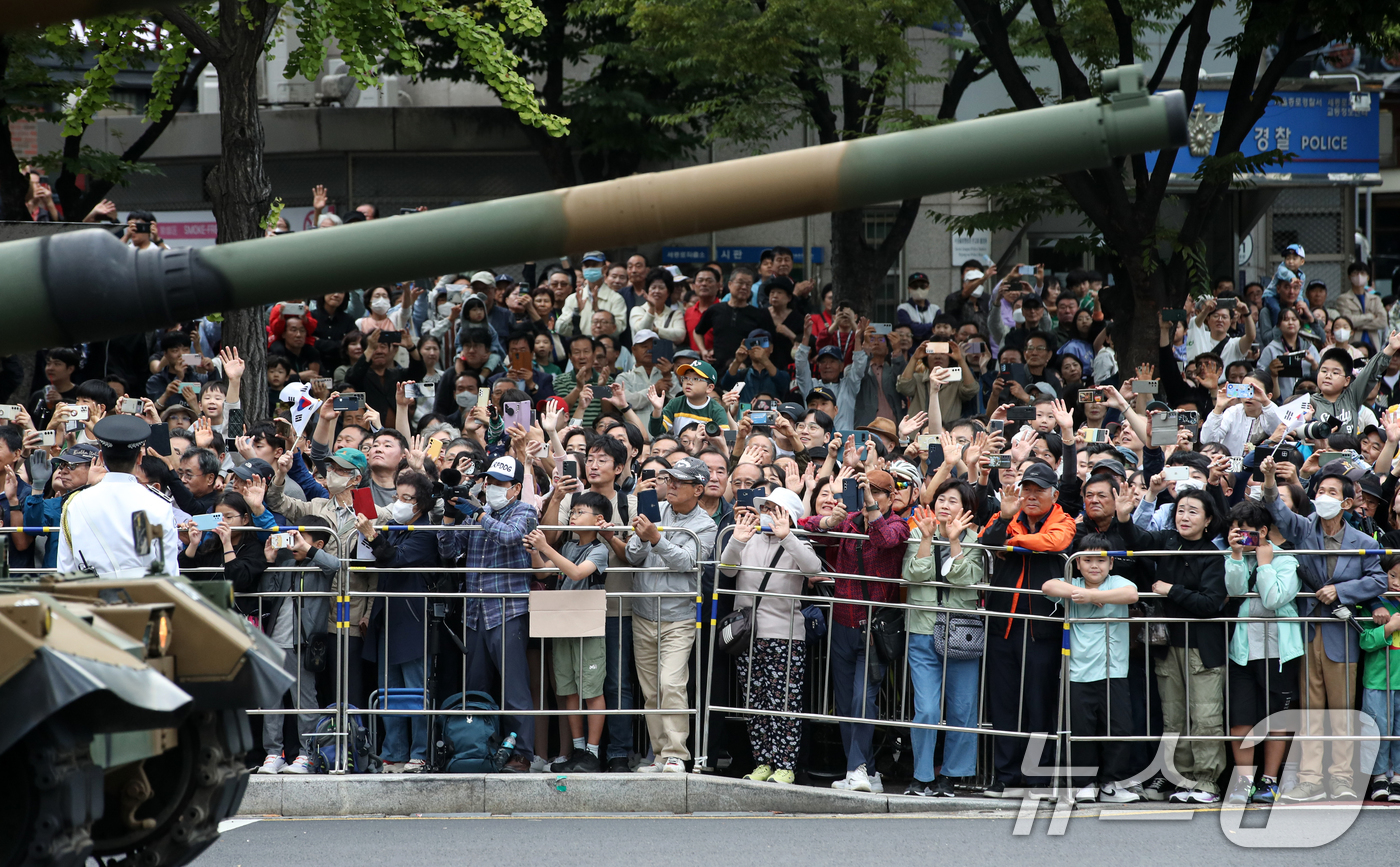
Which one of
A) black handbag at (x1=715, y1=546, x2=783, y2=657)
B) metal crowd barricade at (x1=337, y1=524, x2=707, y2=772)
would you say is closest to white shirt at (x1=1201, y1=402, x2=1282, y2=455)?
black handbag at (x1=715, y1=546, x2=783, y2=657)

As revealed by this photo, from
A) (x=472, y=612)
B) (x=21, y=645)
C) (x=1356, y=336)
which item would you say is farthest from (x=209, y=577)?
(x=1356, y=336)

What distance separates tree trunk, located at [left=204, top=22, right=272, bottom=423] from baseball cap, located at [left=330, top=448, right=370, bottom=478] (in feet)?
9.21

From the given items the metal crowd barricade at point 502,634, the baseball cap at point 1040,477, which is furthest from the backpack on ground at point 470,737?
the baseball cap at point 1040,477

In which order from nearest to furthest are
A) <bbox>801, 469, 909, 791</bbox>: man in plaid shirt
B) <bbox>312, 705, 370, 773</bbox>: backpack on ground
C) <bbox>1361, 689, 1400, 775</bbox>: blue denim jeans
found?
<bbox>1361, 689, 1400, 775</bbox>: blue denim jeans → <bbox>801, 469, 909, 791</bbox>: man in plaid shirt → <bbox>312, 705, 370, 773</bbox>: backpack on ground

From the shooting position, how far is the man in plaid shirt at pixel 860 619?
9.82m

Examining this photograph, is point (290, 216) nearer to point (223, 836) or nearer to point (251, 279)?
point (223, 836)

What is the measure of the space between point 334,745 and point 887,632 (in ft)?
11.5

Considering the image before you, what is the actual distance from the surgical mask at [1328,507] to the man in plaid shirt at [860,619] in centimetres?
252

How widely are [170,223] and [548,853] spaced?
18150mm

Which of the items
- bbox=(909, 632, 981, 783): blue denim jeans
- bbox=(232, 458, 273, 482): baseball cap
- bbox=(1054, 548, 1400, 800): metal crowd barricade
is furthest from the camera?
bbox=(232, 458, 273, 482): baseball cap

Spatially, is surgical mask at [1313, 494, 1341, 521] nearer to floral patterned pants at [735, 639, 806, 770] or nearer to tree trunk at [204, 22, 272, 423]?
floral patterned pants at [735, 639, 806, 770]

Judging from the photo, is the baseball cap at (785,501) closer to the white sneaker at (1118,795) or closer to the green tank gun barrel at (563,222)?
the white sneaker at (1118,795)

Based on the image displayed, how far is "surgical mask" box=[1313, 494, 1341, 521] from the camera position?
383 inches

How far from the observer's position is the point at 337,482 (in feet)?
37.2
